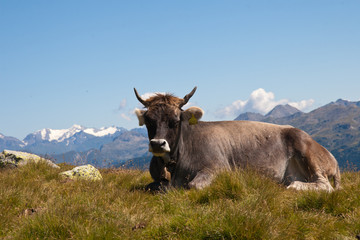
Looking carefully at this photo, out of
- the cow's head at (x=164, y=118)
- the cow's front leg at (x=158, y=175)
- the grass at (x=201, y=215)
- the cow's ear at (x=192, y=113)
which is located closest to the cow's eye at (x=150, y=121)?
the cow's head at (x=164, y=118)

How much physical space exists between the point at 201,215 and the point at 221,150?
4.94m

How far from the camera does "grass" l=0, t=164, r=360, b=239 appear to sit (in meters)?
4.75

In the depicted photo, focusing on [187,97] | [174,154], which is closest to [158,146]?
[174,154]

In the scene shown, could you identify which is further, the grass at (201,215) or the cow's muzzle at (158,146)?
the cow's muzzle at (158,146)

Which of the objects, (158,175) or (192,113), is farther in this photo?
(158,175)

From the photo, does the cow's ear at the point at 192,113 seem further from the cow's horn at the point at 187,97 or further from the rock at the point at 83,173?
the rock at the point at 83,173

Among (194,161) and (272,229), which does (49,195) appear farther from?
(272,229)

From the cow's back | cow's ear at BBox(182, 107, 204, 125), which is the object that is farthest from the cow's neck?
cow's ear at BBox(182, 107, 204, 125)

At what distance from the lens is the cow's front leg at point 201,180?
27.6ft

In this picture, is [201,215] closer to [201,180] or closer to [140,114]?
[201,180]

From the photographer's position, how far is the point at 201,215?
518cm

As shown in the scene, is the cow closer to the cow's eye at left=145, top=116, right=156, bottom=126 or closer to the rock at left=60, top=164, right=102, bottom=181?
the cow's eye at left=145, top=116, right=156, bottom=126

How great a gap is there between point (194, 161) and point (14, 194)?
15.6 ft

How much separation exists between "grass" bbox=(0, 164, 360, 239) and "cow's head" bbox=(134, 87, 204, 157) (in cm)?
135
